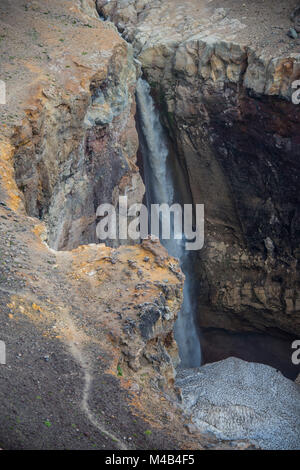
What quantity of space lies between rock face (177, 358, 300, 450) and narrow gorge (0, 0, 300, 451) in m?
0.07

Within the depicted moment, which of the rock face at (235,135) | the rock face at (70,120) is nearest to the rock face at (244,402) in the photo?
the rock face at (235,135)

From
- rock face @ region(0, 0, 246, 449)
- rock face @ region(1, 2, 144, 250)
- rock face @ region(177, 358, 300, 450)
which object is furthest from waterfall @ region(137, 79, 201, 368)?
rock face @ region(177, 358, 300, 450)

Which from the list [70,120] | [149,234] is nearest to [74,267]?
[70,120]

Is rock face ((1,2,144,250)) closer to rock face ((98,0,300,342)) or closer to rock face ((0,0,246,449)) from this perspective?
rock face ((0,0,246,449))

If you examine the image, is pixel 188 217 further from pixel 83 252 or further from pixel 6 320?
pixel 6 320

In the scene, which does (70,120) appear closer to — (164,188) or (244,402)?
(164,188)

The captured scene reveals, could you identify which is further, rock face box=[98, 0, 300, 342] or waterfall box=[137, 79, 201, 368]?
waterfall box=[137, 79, 201, 368]

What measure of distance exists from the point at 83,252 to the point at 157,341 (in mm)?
3434

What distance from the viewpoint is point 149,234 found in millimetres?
23422

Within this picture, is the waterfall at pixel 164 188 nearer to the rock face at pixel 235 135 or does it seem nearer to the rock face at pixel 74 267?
the rock face at pixel 235 135

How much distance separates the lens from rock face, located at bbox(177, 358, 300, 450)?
45.2 feet

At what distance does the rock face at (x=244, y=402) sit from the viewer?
13.8 meters

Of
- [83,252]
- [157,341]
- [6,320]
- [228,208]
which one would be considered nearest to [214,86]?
[228,208]

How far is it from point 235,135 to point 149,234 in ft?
21.0
